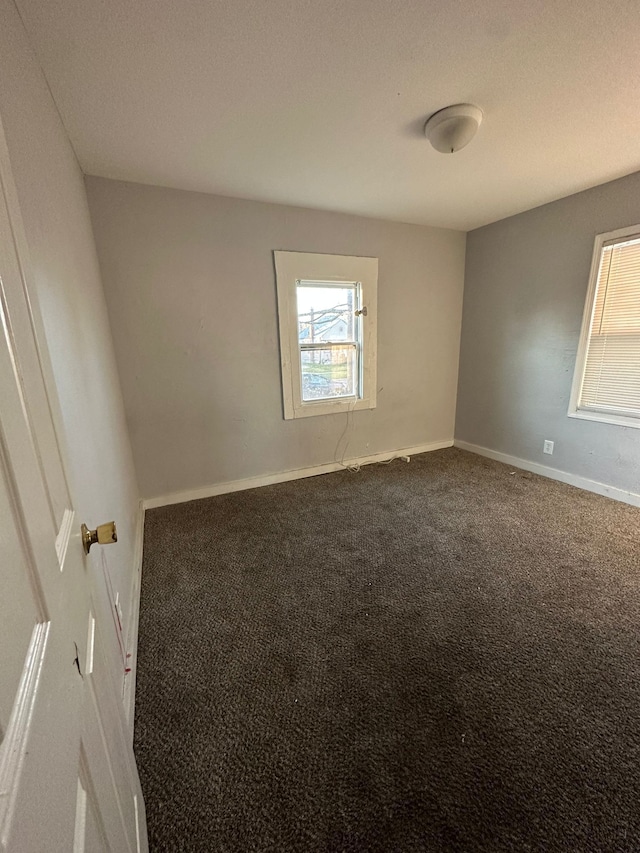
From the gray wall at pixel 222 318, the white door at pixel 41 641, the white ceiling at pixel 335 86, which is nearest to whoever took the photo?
the white door at pixel 41 641

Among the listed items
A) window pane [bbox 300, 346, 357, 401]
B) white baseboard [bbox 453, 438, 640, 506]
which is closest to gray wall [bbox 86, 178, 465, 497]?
window pane [bbox 300, 346, 357, 401]

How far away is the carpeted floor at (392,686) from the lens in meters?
0.95

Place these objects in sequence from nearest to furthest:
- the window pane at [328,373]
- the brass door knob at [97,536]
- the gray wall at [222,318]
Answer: the brass door knob at [97,536]
the gray wall at [222,318]
the window pane at [328,373]

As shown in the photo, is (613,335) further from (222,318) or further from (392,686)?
(222,318)

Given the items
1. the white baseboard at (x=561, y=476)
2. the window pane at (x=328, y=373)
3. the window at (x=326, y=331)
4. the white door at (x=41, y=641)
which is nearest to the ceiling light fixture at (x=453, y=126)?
the window at (x=326, y=331)

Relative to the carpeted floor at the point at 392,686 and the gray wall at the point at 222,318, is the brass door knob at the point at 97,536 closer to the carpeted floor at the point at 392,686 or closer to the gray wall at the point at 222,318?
the carpeted floor at the point at 392,686

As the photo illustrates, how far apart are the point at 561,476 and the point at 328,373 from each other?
2269mm

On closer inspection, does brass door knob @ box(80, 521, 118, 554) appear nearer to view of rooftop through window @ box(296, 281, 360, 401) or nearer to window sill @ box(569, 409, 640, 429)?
view of rooftop through window @ box(296, 281, 360, 401)

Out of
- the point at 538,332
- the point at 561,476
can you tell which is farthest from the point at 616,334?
the point at 561,476

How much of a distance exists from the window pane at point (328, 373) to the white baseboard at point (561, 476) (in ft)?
5.28

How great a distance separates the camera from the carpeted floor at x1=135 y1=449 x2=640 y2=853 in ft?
3.13

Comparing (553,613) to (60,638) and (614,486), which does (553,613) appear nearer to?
(614,486)

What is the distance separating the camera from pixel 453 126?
170 cm

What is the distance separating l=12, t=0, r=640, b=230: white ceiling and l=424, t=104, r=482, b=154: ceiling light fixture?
45 millimetres
